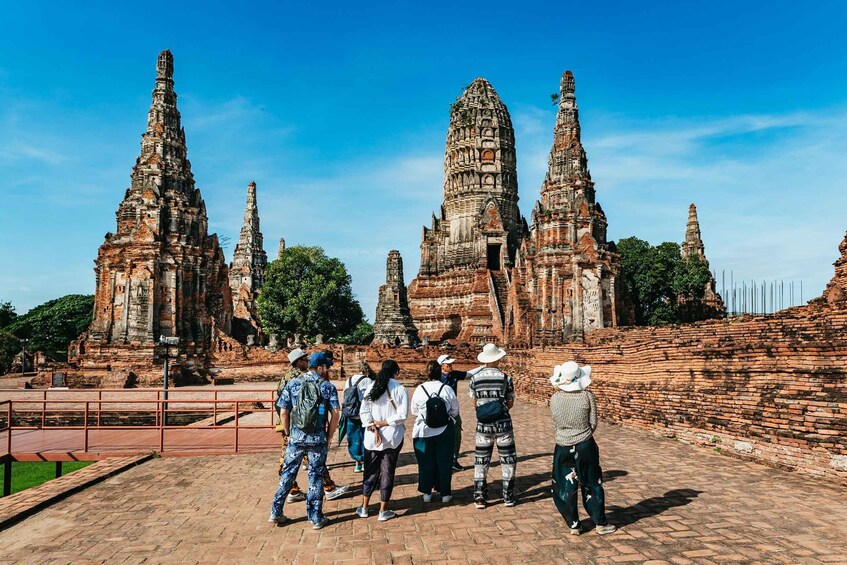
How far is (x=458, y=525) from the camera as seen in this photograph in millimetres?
5605

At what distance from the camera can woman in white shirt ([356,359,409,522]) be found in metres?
5.95

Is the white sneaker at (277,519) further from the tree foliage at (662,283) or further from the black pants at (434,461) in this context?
the tree foliage at (662,283)

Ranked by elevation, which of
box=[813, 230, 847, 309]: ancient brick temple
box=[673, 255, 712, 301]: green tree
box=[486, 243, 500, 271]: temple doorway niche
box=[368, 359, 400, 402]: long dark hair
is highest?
box=[486, 243, 500, 271]: temple doorway niche

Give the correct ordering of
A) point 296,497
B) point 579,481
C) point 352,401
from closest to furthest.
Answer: point 579,481, point 296,497, point 352,401

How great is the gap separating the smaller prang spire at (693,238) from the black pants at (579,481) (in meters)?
45.9

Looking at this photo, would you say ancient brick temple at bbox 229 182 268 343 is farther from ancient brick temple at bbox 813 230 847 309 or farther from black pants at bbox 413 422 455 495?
black pants at bbox 413 422 455 495

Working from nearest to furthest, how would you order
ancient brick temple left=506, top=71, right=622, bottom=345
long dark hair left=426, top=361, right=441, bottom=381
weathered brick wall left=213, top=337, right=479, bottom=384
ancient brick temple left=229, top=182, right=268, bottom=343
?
long dark hair left=426, top=361, right=441, bottom=381 → ancient brick temple left=506, top=71, right=622, bottom=345 → weathered brick wall left=213, top=337, right=479, bottom=384 → ancient brick temple left=229, top=182, right=268, bottom=343

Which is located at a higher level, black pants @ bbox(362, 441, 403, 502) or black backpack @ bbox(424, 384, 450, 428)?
black backpack @ bbox(424, 384, 450, 428)

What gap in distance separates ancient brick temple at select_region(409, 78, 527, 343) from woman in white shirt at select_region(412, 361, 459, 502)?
33.2m

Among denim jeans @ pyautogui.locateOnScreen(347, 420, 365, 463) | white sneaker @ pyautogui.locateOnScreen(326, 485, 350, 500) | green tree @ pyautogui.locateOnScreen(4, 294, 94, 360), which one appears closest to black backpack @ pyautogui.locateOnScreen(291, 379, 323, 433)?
white sneaker @ pyautogui.locateOnScreen(326, 485, 350, 500)

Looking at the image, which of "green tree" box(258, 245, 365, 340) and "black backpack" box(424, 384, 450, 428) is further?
"green tree" box(258, 245, 365, 340)

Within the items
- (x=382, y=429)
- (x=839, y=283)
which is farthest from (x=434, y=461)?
(x=839, y=283)

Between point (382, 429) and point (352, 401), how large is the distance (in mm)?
2087

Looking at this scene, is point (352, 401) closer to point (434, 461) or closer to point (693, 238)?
point (434, 461)
